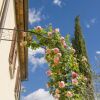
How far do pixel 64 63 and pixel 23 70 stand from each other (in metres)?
6.04

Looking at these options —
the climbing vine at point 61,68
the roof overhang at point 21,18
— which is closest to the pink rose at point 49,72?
the climbing vine at point 61,68

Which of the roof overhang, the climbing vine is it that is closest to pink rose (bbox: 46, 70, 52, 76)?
the climbing vine

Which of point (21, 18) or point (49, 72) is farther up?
point (21, 18)

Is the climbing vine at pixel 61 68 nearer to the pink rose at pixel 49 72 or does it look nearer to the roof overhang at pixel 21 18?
the pink rose at pixel 49 72

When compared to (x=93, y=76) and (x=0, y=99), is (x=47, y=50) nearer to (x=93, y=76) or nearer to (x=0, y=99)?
(x=0, y=99)

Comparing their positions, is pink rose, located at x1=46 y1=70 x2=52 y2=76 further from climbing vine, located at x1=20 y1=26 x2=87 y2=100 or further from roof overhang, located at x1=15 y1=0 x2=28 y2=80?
roof overhang, located at x1=15 y1=0 x2=28 y2=80

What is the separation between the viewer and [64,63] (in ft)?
31.2

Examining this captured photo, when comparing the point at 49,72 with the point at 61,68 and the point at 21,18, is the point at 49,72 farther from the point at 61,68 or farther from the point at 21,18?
the point at 21,18

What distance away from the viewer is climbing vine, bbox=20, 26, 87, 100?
9.38 metres

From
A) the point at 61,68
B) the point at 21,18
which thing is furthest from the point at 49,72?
the point at 21,18

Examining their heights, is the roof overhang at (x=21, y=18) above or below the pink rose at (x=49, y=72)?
above

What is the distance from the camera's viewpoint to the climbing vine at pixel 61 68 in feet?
30.8

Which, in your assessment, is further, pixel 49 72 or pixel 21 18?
pixel 21 18

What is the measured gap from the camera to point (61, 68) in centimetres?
961
